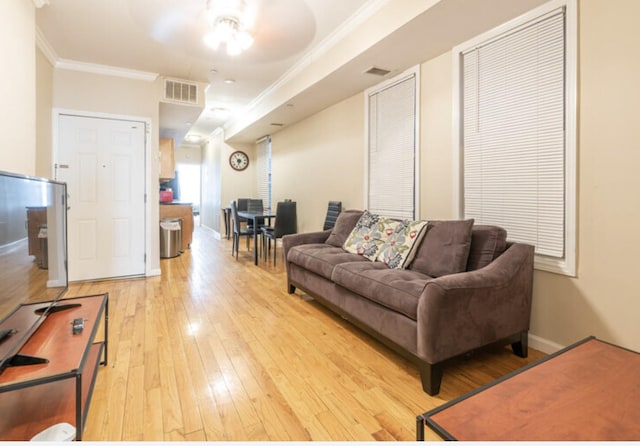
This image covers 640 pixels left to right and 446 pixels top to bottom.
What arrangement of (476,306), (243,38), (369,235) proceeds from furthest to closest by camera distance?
(369,235)
(243,38)
(476,306)

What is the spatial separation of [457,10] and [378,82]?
1.48m

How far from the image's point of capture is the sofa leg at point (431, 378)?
1.81 metres

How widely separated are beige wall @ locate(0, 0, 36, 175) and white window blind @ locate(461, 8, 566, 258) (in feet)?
10.8

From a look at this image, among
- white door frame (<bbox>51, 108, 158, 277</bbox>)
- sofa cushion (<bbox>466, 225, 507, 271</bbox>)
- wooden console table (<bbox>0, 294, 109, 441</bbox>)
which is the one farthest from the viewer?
white door frame (<bbox>51, 108, 158, 277</bbox>)

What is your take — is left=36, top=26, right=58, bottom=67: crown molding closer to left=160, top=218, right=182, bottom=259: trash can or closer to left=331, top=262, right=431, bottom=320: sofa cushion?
left=160, top=218, right=182, bottom=259: trash can

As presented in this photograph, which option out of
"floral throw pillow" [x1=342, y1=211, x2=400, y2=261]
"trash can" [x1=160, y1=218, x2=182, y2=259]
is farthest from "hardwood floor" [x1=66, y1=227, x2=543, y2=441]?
"trash can" [x1=160, y1=218, x2=182, y2=259]

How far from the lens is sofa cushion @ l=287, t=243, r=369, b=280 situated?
286cm

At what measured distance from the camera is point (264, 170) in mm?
7508

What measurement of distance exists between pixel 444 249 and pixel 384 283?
0.60m

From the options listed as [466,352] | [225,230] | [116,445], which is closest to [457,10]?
[466,352]

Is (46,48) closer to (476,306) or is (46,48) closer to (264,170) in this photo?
(264,170)

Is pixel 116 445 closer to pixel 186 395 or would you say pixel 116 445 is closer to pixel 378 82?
pixel 186 395

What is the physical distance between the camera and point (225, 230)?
313 inches

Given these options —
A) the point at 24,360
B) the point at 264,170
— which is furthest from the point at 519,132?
the point at 264,170
